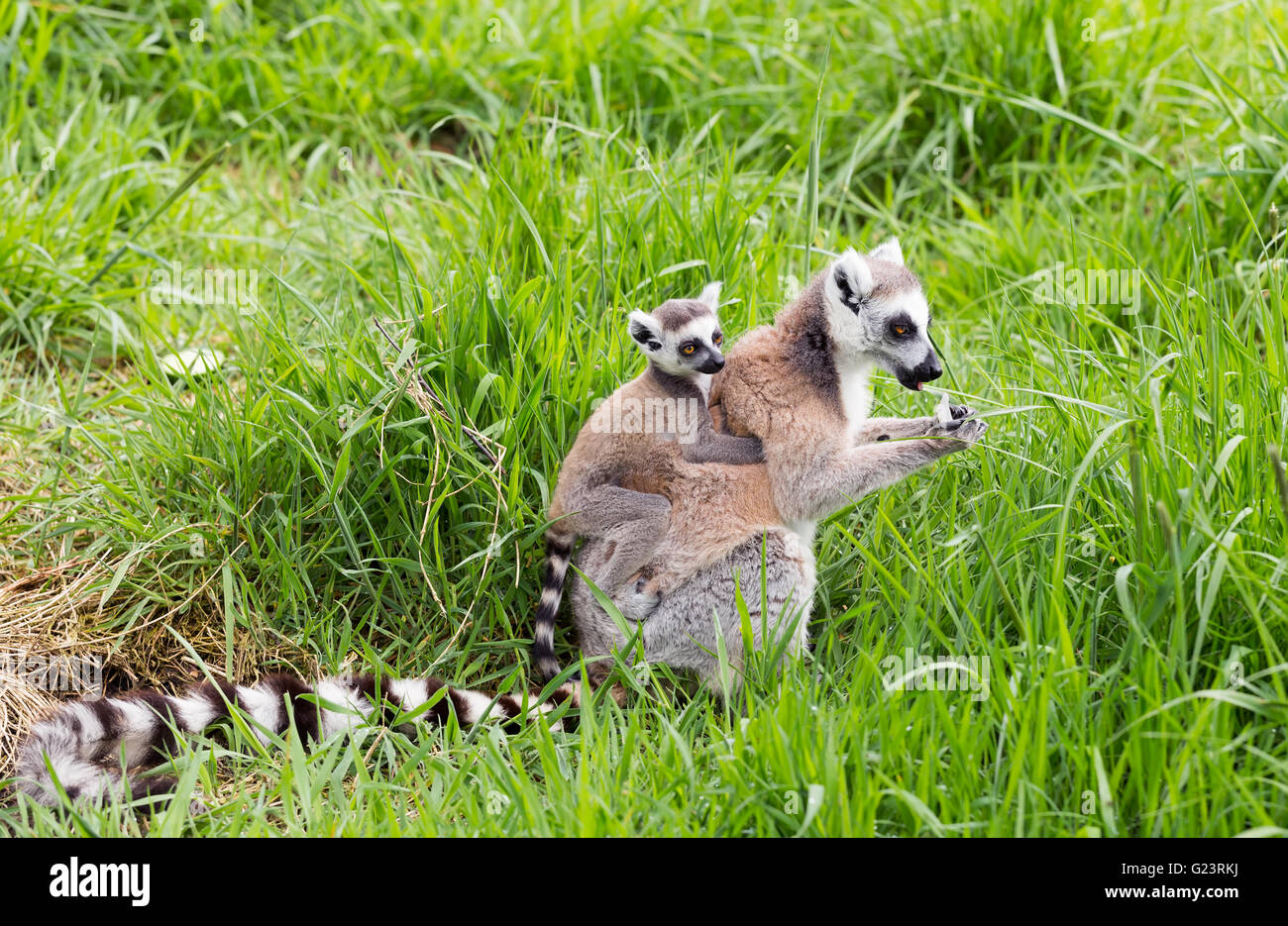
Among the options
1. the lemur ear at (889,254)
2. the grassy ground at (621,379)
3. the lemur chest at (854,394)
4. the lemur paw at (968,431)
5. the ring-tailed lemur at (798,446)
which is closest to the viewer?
the grassy ground at (621,379)

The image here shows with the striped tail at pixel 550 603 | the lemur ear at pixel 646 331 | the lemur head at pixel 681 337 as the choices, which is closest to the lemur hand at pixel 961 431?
the lemur head at pixel 681 337

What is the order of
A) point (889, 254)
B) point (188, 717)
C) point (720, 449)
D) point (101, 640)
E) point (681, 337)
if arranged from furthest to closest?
point (889, 254) → point (101, 640) → point (720, 449) → point (681, 337) → point (188, 717)

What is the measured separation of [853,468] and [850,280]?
563 millimetres

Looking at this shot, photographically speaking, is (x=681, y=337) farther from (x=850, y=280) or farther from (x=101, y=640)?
(x=101, y=640)

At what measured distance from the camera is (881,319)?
332 centimetres

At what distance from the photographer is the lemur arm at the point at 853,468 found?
3262mm

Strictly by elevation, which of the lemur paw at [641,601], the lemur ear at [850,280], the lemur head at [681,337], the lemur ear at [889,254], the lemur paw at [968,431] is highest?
the lemur ear at [889,254]

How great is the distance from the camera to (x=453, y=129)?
579cm

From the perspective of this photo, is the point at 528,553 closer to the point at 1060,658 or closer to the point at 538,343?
the point at 538,343

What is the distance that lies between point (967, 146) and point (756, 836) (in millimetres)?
3933

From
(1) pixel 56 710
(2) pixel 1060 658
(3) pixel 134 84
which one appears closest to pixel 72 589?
(1) pixel 56 710

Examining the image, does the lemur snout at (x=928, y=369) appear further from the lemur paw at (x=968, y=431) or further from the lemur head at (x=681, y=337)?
the lemur head at (x=681, y=337)

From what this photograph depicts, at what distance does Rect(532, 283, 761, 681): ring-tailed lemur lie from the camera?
10.6 ft

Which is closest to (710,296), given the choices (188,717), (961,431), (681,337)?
(681,337)
